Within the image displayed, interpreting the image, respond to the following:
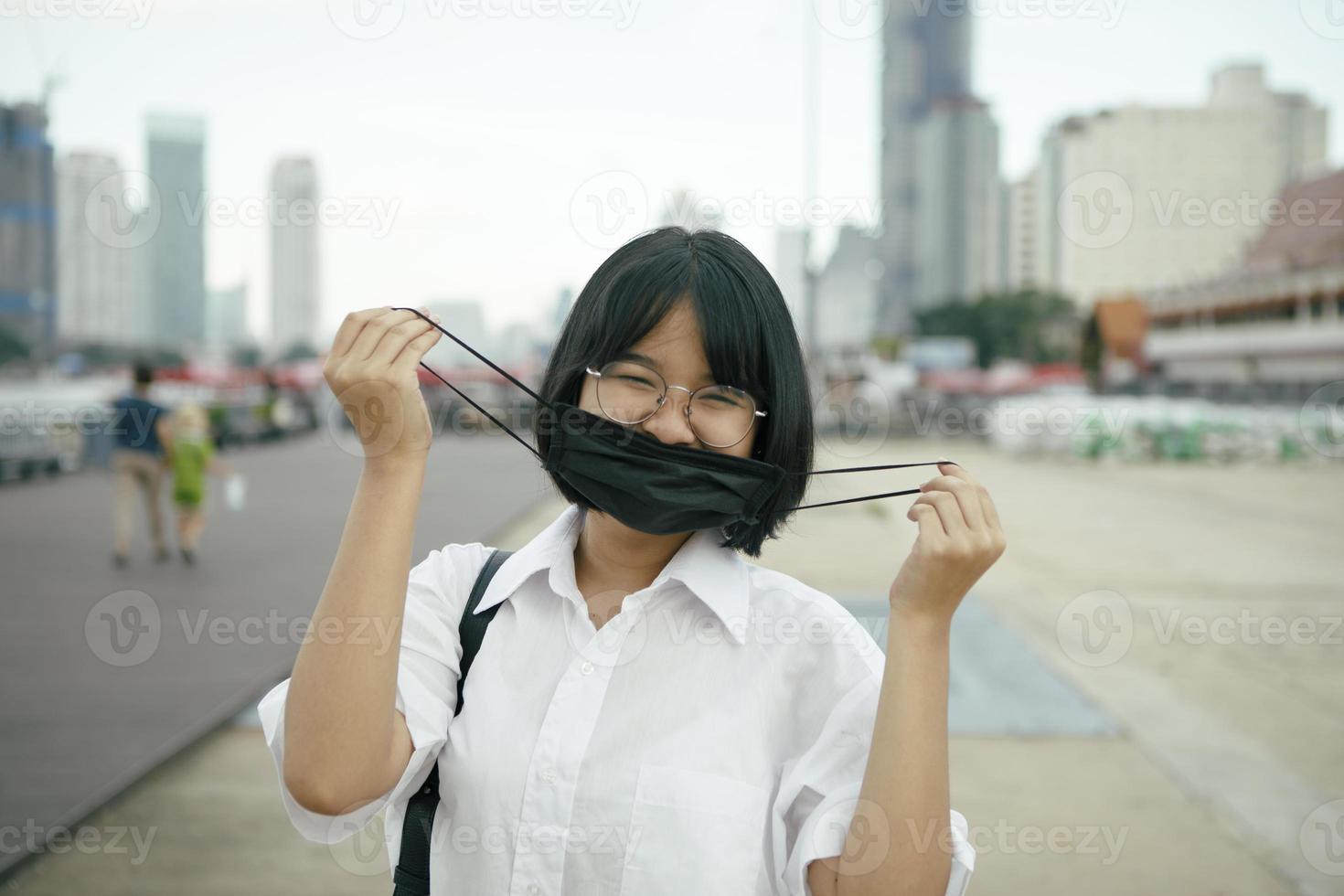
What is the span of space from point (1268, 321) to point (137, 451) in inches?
1889

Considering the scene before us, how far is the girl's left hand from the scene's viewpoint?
1.19 m

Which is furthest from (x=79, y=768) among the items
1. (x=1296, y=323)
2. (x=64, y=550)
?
(x=1296, y=323)

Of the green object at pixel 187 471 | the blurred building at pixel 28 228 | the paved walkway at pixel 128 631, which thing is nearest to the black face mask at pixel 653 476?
the paved walkway at pixel 128 631

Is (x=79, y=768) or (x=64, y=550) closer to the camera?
(x=79, y=768)

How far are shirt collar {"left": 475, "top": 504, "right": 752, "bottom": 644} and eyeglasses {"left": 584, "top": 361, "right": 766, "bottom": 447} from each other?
157 millimetres

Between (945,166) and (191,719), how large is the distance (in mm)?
127113

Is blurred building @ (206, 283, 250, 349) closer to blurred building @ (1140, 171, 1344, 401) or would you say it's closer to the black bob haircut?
the black bob haircut

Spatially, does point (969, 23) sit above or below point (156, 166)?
above

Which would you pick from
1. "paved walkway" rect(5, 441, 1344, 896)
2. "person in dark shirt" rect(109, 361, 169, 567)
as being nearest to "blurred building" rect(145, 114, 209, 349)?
"person in dark shirt" rect(109, 361, 169, 567)

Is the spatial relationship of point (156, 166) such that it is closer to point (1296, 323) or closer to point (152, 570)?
point (152, 570)

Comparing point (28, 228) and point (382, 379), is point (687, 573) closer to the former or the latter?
point (382, 379)

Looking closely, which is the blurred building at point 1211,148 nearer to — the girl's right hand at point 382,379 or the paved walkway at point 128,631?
the paved walkway at point 128,631

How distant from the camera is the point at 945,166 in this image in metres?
122

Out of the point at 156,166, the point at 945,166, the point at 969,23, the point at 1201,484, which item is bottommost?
the point at 1201,484
